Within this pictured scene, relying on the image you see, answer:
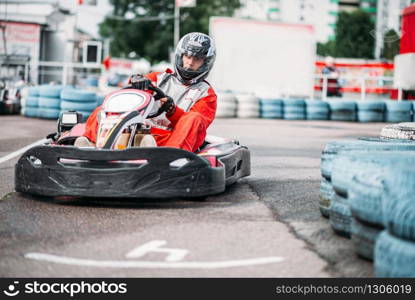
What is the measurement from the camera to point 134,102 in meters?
5.57

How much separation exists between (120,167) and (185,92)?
1558 mm

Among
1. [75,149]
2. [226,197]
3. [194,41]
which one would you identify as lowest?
[226,197]

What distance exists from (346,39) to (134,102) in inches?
3016

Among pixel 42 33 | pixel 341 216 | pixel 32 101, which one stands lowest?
pixel 32 101

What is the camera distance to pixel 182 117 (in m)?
5.71

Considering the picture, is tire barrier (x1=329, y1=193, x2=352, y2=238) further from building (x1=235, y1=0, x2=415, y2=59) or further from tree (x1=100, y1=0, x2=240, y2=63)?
building (x1=235, y1=0, x2=415, y2=59)

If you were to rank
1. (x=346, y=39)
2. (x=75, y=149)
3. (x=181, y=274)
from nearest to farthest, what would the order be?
(x=181, y=274), (x=75, y=149), (x=346, y=39)

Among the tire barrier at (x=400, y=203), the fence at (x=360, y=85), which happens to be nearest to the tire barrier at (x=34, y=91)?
the fence at (x=360, y=85)

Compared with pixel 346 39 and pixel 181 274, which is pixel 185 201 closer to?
pixel 181 274

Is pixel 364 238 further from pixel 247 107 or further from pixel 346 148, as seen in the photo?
pixel 247 107

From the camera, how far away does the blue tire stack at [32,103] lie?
1667cm

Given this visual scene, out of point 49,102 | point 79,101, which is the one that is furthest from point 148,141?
point 49,102

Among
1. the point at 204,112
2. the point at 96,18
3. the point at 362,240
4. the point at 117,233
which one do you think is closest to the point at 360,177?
the point at 362,240

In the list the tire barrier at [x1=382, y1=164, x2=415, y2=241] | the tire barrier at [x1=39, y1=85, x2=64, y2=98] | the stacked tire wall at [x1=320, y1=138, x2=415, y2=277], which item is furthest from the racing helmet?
the tire barrier at [x1=39, y1=85, x2=64, y2=98]
